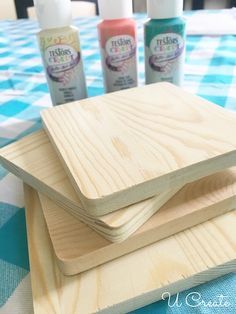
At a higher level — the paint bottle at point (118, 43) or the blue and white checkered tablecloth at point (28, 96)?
the paint bottle at point (118, 43)

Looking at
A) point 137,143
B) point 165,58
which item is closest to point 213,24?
point 165,58

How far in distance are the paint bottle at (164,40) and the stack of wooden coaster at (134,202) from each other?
0.15 metres

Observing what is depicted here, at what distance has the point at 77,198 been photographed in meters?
0.26

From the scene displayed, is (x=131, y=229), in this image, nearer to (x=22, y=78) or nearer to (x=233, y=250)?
(x=233, y=250)

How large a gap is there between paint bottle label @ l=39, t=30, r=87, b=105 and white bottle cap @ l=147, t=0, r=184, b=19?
0.11 m

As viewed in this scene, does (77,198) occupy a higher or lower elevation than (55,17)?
lower

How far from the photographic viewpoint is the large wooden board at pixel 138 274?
232 millimetres

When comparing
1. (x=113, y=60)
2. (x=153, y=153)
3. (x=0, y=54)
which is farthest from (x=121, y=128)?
(x=0, y=54)

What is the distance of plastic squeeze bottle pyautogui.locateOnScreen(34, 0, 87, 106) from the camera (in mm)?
402

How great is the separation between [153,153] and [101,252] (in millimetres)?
98

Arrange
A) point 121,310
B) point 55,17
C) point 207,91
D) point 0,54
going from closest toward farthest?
point 121,310, point 55,17, point 207,91, point 0,54

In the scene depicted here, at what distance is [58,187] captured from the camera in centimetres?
28

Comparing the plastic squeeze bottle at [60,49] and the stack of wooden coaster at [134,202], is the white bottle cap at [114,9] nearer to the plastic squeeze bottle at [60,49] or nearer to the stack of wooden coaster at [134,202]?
the plastic squeeze bottle at [60,49]

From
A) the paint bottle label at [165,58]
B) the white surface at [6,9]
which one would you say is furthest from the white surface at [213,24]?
the white surface at [6,9]
